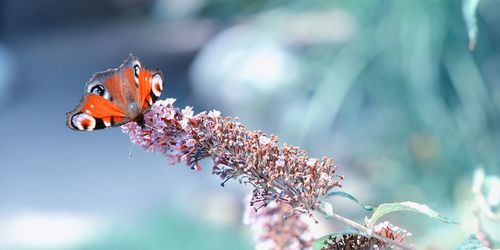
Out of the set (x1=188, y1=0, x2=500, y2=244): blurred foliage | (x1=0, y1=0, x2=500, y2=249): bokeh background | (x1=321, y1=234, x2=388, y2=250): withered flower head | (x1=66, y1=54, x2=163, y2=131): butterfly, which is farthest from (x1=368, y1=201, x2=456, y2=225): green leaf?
(x1=188, y1=0, x2=500, y2=244): blurred foliage

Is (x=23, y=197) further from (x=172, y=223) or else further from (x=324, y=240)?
(x=324, y=240)

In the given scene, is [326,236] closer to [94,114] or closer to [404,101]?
[94,114]

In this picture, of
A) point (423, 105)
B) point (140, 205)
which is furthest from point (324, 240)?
point (140, 205)

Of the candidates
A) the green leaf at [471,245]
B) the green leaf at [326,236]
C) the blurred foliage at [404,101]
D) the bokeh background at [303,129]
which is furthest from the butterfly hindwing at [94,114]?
the blurred foliage at [404,101]

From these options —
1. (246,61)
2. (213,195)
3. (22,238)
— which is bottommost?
(22,238)

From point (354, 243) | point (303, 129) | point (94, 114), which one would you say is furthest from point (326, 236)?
point (303, 129)

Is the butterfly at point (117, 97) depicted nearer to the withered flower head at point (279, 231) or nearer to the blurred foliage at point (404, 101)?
the withered flower head at point (279, 231)
